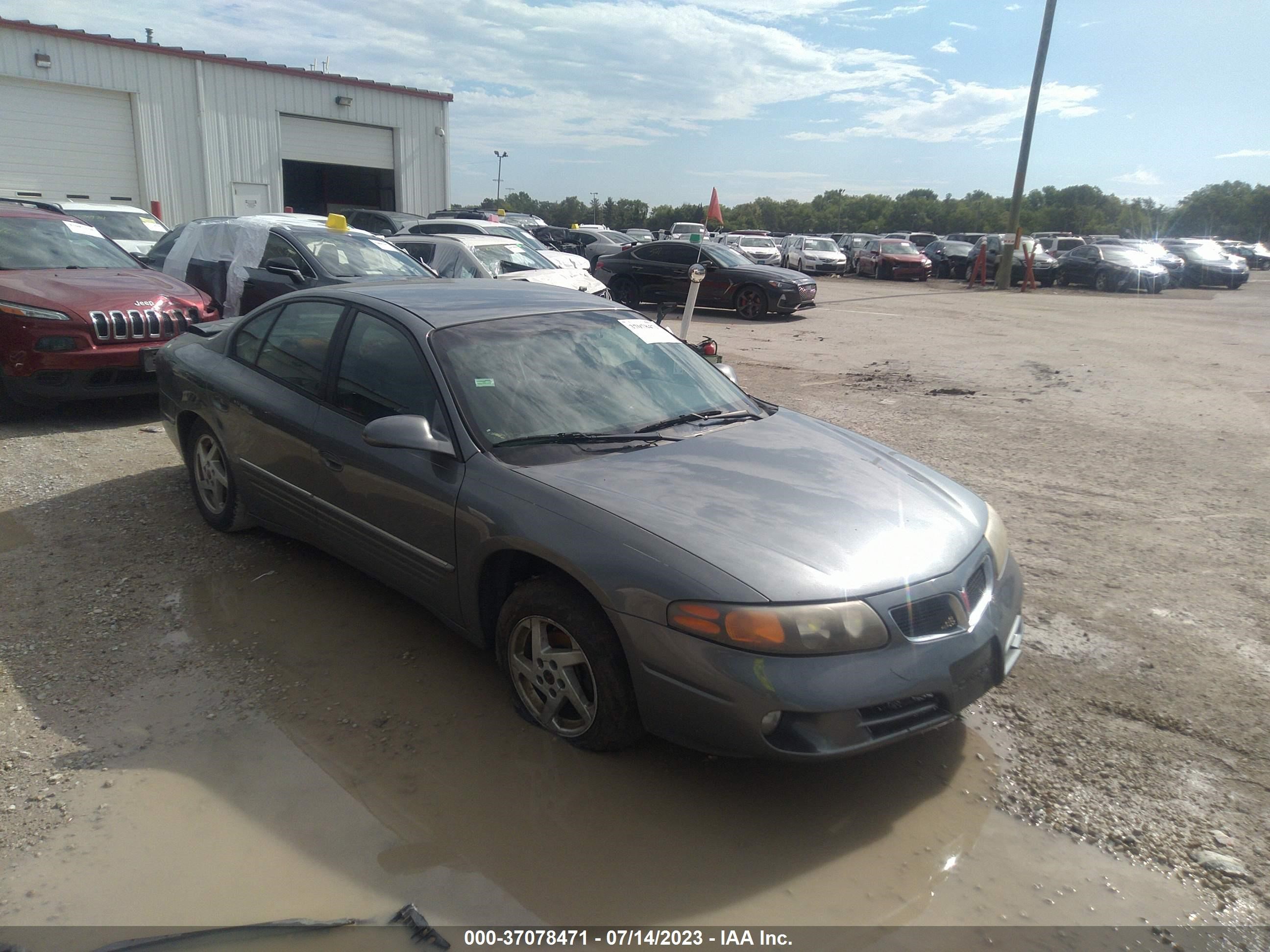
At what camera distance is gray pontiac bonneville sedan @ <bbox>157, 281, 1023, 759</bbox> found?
263cm

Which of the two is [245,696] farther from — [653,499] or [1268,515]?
[1268,515]

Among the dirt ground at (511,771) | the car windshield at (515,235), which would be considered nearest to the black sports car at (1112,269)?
the car windshield at (515,235)

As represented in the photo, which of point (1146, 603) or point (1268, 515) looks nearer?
point (1146, 603)

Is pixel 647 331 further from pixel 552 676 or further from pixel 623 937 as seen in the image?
pixel 623 937

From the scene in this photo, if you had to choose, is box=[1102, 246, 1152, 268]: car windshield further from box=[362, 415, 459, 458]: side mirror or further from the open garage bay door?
box=[362, 415, 459, 458]: side mirror

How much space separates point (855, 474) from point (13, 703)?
331 centimetres

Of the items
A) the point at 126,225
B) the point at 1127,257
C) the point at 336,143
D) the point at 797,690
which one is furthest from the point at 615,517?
the point at 1127,257

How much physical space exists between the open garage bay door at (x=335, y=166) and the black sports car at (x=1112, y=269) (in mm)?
21579

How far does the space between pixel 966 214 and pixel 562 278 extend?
67.2 meters

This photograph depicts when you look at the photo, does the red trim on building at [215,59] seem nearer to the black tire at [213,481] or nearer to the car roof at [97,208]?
the car roof at [97,208]

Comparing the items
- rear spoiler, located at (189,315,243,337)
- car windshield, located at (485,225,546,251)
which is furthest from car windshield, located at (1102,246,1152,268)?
rear spoiler, located at (189,315,243,337)

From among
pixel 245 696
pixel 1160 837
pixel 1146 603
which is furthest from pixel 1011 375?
pixel 245 696

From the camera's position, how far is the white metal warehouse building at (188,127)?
65.3ft

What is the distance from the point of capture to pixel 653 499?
2992mm
